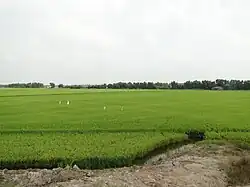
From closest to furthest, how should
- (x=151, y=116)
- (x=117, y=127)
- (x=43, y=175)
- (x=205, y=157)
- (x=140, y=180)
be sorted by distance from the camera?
(x=140, y=180)
(x=43, y=175)
(x=205, y=157)
(x=117, y=127)
(x=151, y=116)

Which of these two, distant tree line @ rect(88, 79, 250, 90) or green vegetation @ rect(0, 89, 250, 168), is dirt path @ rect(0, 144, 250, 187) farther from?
distant tree line @ rect(88, 79, 250, 90)

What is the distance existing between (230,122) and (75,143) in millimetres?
11974

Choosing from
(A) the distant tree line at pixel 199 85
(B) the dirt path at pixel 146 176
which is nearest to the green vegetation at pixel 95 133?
(B) the dirt path at pixel 146 176

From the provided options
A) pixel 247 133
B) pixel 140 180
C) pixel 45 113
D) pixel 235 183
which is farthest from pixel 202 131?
pixel 45 113

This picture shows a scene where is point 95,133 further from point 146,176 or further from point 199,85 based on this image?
point 199,85

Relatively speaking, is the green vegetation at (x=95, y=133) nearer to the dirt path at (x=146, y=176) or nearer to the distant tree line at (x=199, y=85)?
the dirt path at (x=146, y=176)

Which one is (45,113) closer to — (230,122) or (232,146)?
(230,122)

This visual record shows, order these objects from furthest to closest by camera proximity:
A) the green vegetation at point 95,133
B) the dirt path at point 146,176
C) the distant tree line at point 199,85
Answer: the distant tree line at point 199,85 < the green vegetation at point 95,133 < the dirt path at point 146,176

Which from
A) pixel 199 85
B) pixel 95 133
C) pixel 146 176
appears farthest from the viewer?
pixel 199 85

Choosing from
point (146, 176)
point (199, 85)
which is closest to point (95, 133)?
point (146, 176)

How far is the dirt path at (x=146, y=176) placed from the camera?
12477mm

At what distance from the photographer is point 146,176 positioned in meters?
13.2

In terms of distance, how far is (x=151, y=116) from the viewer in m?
31.8

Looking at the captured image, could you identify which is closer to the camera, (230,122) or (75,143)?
(75,143)
